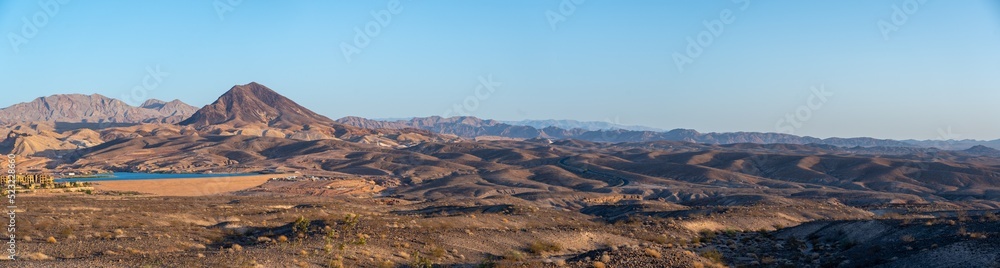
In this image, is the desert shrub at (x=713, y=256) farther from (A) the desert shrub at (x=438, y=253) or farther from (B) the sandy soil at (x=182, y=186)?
(B) the sandy soil at (x=182, y=186)

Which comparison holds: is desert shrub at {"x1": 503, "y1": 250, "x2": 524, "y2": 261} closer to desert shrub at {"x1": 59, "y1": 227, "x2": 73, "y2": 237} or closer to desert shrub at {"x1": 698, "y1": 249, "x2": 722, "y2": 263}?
desert shrub at {"x1": 698, "y1": 249, "x2": 722, "y2": 263}

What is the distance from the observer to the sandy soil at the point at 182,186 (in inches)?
3191

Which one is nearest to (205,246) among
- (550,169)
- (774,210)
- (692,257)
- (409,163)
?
(692,257)

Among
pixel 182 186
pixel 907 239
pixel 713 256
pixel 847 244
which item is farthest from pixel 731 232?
pixel 182 186

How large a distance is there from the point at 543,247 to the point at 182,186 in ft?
231

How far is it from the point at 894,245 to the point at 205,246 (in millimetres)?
24048

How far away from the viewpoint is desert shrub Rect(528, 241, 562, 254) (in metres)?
28.2

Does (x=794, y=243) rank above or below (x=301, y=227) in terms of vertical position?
below

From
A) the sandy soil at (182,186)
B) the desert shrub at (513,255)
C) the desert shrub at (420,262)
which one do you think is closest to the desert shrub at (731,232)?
the desert shrub at (513,255)

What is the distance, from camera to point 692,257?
2559 centimetres

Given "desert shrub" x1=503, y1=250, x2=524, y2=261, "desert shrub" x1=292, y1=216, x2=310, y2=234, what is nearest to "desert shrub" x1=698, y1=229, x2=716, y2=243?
"desert shrub" x1=503, y1=250, x2=524, y2=261

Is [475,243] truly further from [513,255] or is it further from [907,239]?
[907,239]

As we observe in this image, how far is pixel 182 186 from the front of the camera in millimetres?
86688

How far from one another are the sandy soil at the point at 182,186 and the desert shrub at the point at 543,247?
6221 centimetres
